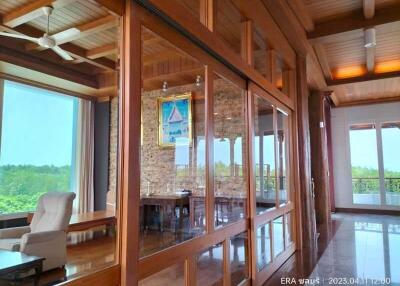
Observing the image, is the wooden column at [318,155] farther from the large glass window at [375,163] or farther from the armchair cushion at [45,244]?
the armchair cushion at [45,244]

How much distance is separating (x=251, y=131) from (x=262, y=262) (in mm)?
1607

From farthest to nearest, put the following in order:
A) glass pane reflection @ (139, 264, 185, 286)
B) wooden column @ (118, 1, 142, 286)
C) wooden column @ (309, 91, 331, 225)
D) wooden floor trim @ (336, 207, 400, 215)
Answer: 1. wooden floor trim @ (336, 207, 400, 215)
2. wooden column @ (309, 91, 331, 225)
3. glass pane reflection @ (139, 264, 185, 286)
4. wooden column @ (118, 1, 142, 286)

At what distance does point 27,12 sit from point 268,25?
Result: 293 centimetres

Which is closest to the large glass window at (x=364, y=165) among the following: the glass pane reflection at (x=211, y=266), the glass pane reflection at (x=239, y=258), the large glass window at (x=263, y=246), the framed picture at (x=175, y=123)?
the large glass window at (x=263, y=246)

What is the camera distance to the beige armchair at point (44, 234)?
2.88 metres

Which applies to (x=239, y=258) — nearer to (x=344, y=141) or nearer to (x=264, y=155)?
(x=264, y=155)

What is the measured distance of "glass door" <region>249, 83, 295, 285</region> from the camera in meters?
3.57

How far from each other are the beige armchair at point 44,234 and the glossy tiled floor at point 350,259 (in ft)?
7.68

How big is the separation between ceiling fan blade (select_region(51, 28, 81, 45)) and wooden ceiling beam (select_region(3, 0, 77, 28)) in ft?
0.91

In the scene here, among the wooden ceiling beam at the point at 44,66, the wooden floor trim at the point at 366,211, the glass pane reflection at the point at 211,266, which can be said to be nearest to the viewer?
the glass pane reflection at the point at 211,266

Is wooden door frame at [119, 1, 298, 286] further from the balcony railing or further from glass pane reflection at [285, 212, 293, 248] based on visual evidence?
the balcony railing

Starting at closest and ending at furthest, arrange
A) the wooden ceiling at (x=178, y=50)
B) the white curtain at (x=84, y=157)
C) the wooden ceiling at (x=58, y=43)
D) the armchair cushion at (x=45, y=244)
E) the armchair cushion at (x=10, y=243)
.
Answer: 1. the wooden ceiling at (x=178, y=50)
2. the armchair cushion at (x=45, y=244)
3. the armchair cushion at (x=10, y=243)
4. the wooden ceiling at (x=58, y=43)
5. the white curtain at (x=84, y=157)

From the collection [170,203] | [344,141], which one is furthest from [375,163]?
[170,203]

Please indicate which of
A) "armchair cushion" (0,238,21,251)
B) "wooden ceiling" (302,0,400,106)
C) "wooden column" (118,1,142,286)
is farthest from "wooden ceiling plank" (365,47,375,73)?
"armchair cushion" (0,238,21,251)
